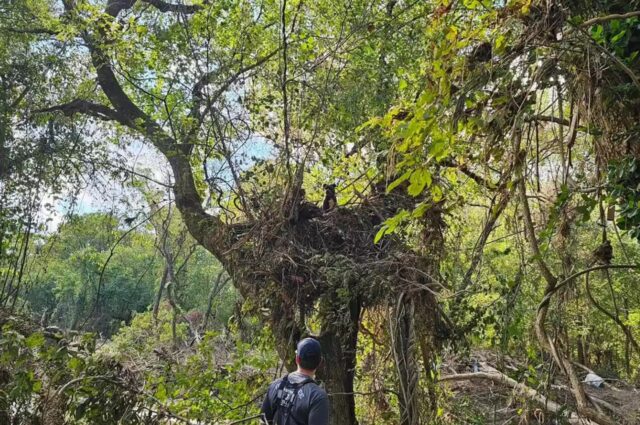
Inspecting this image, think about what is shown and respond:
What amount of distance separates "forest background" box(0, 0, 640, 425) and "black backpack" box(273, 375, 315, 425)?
34 cm

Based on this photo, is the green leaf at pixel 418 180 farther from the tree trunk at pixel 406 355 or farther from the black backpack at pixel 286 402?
the tree trunk at pixel 406 355

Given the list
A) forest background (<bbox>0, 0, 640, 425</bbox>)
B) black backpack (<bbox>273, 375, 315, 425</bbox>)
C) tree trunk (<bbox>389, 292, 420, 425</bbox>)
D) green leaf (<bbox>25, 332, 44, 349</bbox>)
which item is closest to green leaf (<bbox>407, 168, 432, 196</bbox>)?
forest background (<bbox>0, 0, 640, 425</bbox>)

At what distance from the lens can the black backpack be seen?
3.00 meters

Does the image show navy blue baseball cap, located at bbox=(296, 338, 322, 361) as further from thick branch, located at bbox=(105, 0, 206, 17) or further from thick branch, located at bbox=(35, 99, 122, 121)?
thick branch, located at bbox=(105, 0, 206, 17)

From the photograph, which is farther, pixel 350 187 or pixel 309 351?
pixel 350 187

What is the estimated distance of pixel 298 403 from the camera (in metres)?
2.96

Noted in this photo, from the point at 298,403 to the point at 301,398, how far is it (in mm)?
34

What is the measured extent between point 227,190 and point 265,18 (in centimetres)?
265

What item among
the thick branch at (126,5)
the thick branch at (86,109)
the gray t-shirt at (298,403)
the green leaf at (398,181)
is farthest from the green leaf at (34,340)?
the thick branch at (126,5)

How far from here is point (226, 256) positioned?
16.5 feet

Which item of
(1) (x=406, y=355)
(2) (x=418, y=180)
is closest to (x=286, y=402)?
(1) (x=406, y=355)

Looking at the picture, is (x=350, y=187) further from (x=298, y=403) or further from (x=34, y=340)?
(x=34, y=340)

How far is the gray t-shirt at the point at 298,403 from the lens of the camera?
9.49 feet

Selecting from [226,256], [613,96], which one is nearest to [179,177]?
[226,256]
